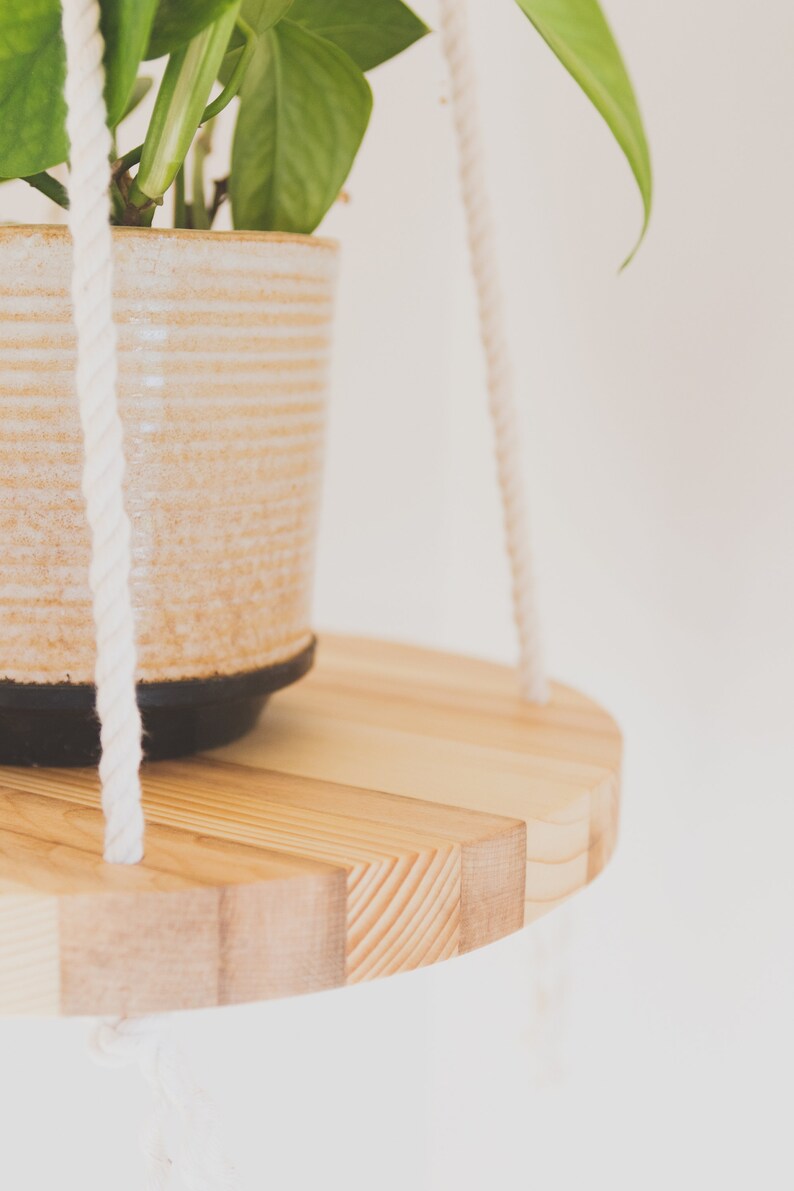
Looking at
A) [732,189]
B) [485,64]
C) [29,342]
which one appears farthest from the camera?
[485,64]

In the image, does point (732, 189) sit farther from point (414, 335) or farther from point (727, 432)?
point (414, 335)

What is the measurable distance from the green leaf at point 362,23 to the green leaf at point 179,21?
164 mm

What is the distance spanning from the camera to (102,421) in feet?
1.27

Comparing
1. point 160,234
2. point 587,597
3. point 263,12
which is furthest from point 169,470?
point 587,597

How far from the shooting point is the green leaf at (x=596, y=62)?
43 cm

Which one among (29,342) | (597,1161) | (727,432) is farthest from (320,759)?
(597,1161)

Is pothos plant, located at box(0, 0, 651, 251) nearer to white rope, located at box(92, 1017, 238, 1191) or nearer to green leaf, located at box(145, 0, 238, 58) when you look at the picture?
green leaf, located at box(145, 0, 238, 58)

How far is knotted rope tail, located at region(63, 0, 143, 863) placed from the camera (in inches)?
14.8

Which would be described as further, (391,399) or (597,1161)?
(391,399)

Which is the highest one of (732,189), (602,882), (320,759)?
(732,189)

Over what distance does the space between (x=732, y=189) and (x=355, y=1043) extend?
0.82 m

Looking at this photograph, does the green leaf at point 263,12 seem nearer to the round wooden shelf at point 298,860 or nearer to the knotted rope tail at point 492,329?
the knotted rope tail at point 492,329

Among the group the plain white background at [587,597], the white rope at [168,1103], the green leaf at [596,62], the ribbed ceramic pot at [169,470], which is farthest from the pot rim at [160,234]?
the plain white background at [587,597]

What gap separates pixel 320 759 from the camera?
544 mm
